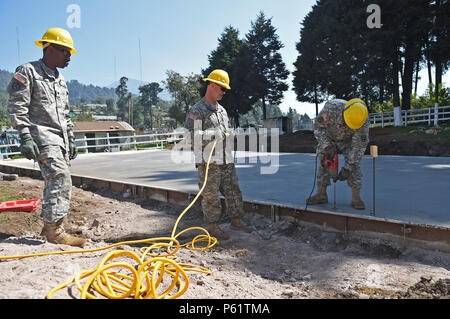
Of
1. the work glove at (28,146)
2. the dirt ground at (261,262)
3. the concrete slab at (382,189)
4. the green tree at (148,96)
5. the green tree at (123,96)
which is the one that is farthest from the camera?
the green tree at (148,96)

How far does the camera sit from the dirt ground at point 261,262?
2.28 meters

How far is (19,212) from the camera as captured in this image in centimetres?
463

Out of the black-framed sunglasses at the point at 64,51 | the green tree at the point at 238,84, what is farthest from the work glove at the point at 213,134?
the green tree at the point at 238,84

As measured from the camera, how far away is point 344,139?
4188mm

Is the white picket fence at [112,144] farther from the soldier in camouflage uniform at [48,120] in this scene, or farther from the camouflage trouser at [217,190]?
the camouflage trouser at [217,190]

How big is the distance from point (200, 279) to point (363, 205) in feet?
8.19

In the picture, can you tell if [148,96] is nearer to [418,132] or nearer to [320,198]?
[418,132]

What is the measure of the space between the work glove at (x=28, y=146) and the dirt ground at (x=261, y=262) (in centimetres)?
87

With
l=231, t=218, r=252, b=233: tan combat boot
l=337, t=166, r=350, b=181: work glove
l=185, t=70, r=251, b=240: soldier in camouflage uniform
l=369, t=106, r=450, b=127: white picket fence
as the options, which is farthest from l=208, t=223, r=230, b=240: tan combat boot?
l=369, t=106, r=450, b=127: white picket fence

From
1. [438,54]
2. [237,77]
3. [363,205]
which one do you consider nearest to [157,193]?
[363,205]

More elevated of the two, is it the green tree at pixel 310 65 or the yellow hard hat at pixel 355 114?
the green tree at pixel 310 65

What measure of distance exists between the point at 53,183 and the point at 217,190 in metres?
1.79

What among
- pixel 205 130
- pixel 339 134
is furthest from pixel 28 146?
pixel 339 134

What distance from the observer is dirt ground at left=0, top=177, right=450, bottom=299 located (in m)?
2.28
